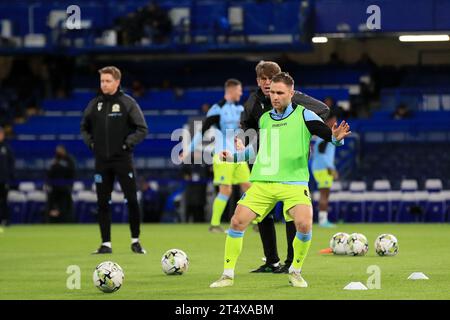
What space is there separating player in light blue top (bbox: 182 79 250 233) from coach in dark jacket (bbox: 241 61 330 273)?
6693 mm

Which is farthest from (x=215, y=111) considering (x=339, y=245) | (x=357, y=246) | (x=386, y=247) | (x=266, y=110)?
(x=266, y=110)

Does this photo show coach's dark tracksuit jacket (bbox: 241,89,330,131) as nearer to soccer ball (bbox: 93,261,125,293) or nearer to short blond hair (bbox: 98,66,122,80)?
soccer ball (bbox: 93,261,125,293)

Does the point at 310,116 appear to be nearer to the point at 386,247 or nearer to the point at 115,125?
the point at 386,247

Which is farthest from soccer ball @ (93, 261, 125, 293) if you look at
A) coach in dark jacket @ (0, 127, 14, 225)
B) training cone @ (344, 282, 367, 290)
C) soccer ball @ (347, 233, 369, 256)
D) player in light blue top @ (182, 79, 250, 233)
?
coach in dark jacket @ (0, 127, 14, 225)

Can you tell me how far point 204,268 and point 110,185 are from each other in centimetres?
323

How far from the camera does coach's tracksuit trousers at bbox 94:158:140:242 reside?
16125mm

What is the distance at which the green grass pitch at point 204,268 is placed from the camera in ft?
34.5

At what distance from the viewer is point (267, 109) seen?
12305 millimetres

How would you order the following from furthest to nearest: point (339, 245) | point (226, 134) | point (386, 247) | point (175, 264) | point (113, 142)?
point (226, 134) → point (113, 142) → point (339, 245) → point (386, 247) → point (175, 264)

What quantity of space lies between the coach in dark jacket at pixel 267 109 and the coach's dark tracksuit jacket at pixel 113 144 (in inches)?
146

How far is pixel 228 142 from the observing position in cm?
2059

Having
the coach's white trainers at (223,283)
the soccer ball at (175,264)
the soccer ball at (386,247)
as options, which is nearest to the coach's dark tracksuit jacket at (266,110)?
the soccer ball at (175,264)
